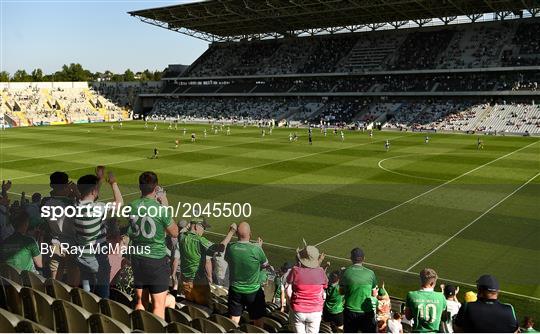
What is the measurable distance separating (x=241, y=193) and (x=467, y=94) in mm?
51869

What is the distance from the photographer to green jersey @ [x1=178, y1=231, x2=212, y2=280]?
8055mm

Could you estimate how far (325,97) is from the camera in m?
82.3

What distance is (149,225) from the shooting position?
22.5 feet


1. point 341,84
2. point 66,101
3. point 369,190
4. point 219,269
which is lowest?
point 369,190

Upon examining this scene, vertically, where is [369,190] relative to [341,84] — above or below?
below

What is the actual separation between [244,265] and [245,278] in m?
0.21

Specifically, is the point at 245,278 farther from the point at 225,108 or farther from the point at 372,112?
the point at 225,108

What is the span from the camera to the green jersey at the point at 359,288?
22.3ft

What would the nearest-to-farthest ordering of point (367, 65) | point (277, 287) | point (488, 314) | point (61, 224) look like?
point (488, 314), point (61, 224), point (277, 287), point (367, 65)

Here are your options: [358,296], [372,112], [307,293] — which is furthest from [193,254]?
[372,112]

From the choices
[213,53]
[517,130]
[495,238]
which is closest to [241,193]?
[495,238]

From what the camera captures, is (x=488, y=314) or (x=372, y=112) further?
(x=372, y=112)

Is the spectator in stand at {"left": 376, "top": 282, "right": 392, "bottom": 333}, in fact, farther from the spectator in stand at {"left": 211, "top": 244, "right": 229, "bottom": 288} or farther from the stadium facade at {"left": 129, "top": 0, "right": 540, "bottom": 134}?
the stadium facade at {"left": 129, "top": 0, "right": 540, "bottom": 134}

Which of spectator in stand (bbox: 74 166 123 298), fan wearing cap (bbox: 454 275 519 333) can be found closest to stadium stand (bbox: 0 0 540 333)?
fan wearing cap (bbox: 454 275 519 333)
